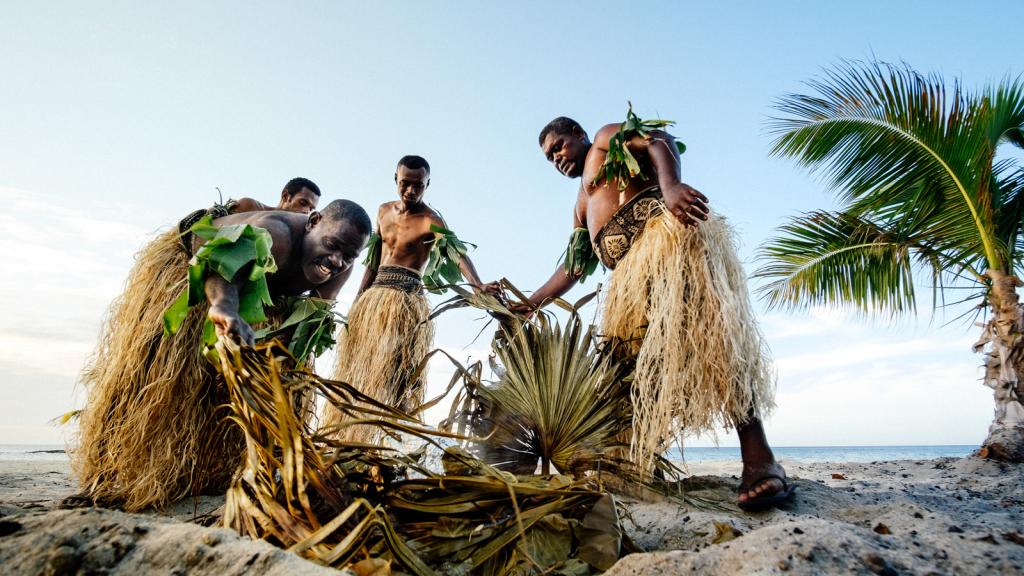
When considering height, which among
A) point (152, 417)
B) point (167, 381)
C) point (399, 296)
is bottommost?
point (152, 417)

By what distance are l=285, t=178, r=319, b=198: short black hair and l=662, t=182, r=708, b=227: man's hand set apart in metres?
2.95

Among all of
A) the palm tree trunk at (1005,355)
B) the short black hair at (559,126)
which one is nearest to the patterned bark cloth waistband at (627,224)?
the short black hair at (559,126)

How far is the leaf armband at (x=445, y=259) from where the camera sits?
4184 mm

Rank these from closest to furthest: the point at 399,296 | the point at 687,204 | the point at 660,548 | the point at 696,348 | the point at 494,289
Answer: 1. the point at 660,548
2. the point at 696,348
3. the point at 687,204
4. the point at 494,289
5. the point at 399,296

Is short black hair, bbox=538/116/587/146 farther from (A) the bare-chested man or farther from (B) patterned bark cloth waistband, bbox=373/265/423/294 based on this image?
(A) the bare-chested man

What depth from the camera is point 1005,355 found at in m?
4.94

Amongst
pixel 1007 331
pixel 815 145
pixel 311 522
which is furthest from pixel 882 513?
pixel 815 145

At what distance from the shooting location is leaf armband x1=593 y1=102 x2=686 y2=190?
267 centimetres

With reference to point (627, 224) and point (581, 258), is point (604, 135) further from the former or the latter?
point (581, 258)

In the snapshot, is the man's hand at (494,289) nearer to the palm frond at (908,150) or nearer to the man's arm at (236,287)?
the man's arm at (236,287)

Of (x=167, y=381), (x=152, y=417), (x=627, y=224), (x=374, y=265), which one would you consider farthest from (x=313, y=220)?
(x=374, y=265)

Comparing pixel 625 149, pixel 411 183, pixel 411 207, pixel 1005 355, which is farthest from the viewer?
pixel 1005 355

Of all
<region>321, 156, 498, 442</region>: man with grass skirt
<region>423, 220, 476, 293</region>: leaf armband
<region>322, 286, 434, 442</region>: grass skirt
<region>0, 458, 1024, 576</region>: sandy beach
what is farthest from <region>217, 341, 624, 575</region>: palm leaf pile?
<region>423, 220, 476, 293</region>: leaf armband

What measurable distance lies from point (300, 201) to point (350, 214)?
187cm
